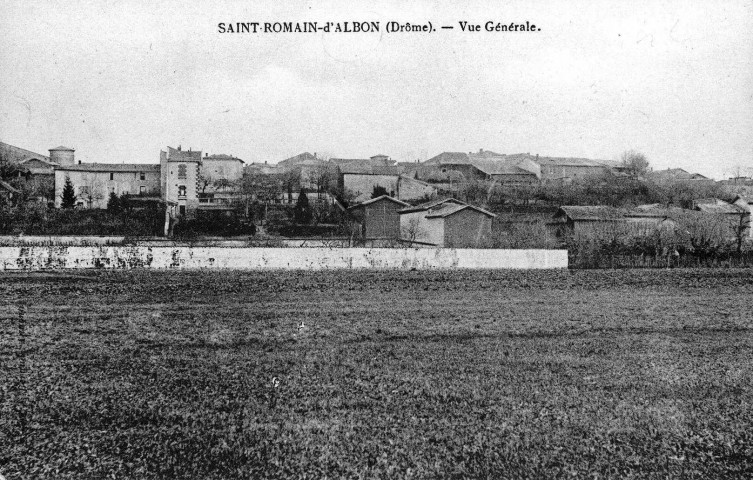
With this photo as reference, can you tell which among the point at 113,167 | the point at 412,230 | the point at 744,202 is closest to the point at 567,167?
the point at 744,202

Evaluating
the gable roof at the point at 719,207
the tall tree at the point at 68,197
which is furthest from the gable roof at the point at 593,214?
the tall tree at the point at 68,197

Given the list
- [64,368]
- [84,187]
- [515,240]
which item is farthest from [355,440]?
[84,187]

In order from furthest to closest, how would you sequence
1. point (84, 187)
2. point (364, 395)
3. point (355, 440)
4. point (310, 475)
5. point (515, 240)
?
point (84, 187), point (515, 240), point (364, 395), point (355, 440), point (310, 475)

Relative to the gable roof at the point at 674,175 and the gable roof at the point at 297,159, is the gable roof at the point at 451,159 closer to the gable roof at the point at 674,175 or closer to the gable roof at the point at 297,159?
the gable roof at the point at 297,159

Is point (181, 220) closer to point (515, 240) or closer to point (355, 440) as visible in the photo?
point (515, 240)

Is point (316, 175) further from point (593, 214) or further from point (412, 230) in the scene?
point (593, 214)

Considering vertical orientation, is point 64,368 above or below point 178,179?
below

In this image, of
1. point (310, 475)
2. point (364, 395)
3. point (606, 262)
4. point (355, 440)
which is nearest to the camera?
point (310, 475)

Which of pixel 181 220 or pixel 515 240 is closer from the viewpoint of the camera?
pixel 515 240
